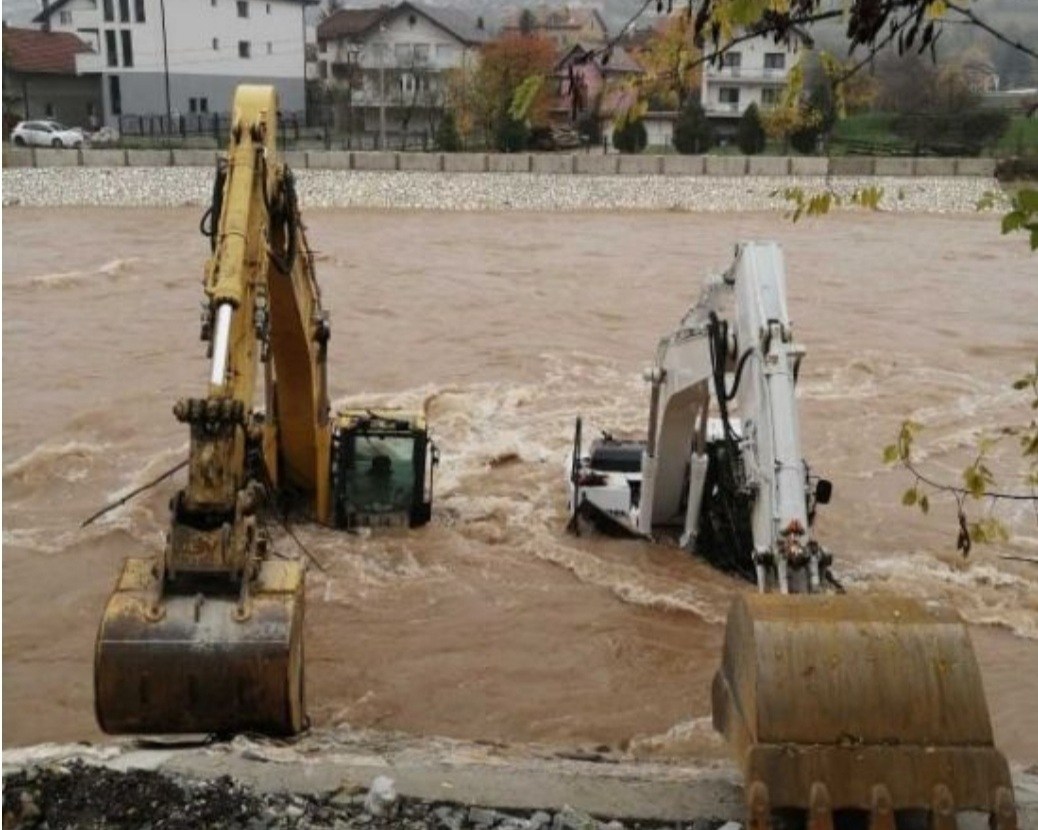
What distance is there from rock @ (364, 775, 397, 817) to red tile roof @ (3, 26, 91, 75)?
194 ft

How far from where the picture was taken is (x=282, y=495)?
11273 mm

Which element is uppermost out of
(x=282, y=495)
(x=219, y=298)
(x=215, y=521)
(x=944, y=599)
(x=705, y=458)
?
(x=219, y=298)

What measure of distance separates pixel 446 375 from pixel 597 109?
1597cm

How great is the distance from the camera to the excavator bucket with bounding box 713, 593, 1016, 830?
452 centimetres

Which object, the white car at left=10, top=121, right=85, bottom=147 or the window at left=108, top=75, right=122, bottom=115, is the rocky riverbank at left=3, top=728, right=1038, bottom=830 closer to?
the white car at left=10, top=121, right=85, bottom=147

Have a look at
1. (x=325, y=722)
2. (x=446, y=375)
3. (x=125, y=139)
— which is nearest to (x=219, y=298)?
(x=325, y=722)

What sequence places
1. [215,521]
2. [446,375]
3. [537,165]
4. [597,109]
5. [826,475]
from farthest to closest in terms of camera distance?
[537,165], [446,375], [826,475], [215,521], [597,109]

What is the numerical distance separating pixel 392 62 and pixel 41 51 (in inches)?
667

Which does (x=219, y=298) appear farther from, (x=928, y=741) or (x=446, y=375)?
(x=446, y=375)

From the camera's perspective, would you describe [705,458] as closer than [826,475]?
Yes

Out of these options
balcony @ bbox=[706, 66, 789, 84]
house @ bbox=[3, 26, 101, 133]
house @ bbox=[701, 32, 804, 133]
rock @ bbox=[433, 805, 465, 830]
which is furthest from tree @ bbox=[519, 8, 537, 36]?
rock @ bbox=[433, 805, 465, 830]

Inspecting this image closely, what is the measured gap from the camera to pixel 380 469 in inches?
458

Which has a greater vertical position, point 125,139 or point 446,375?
point 125,139

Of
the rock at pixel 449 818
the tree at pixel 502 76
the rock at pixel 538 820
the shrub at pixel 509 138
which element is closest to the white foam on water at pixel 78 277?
the tree at pixel 502 76
